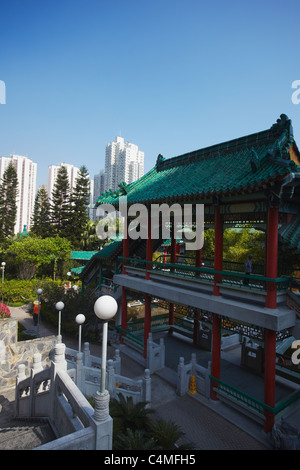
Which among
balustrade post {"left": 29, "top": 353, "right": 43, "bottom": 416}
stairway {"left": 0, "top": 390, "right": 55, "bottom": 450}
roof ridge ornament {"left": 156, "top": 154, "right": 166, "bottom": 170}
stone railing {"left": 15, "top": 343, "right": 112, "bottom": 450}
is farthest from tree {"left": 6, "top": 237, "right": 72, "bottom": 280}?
stairway {"left": 0, "top": 390, "right": 55, "bottom": 450}

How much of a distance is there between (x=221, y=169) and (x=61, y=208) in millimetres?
35887

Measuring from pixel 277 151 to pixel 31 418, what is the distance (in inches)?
344

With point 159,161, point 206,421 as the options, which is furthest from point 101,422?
point 159,161

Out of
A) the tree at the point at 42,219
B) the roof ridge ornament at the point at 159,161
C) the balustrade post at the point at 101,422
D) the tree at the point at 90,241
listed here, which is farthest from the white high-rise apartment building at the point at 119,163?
the balustrade post at the point at 101,422

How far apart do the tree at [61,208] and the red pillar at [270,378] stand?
118 feet

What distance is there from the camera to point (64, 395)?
5.65 metres

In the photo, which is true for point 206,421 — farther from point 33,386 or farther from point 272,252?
point 272,252

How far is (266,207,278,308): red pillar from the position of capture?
6.88m

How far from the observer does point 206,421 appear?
7.53 metres

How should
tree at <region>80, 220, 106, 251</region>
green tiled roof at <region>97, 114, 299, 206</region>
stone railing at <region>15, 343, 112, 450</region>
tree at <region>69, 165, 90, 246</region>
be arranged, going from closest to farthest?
1. stone railing at <region>15, 343, 112, 450</region>
2. green tiled roof at <region>97, 114, 299, 206</region>
3. tree at <region>80, 220, 106, 251</region>
4. tree at <region>69, 165, 90, 246</region>

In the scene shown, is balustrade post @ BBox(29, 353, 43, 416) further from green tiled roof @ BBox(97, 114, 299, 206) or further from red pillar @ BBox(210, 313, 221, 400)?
green tiled roof @ BBox(97, 114, 299, 206)

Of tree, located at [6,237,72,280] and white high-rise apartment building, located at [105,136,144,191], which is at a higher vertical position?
white high-rise apartment building, located at [105,136,144,191]

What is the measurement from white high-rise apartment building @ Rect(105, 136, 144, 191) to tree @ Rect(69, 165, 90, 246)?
46.2 meters

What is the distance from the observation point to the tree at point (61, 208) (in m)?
40.5
